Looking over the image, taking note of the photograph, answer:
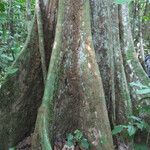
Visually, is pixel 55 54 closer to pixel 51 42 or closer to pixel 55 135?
pixel 51 42

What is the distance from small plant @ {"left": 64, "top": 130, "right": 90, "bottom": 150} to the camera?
3.96m

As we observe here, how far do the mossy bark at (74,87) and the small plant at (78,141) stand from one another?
0.06 m

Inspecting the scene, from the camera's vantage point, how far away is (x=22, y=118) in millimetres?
4871

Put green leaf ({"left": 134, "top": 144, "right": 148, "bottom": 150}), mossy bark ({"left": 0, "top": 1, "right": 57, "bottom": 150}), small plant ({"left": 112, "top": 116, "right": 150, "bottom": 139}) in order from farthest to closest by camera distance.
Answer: mossy bark ({"left": 0, "top": 1, "right": 57, "bottom": 150})
green leaf ({"left": 134, "top": 144, "right": 148, "bottom": 150})
small plant ({"left": 112, "top": 116, "right": 150, "bottom": 139})

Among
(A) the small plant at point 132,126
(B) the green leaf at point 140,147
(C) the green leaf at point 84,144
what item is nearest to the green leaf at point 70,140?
(C) the green leaf at point 84,144

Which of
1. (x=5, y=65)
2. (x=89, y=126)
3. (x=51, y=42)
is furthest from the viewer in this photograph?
(x=5, y=65)

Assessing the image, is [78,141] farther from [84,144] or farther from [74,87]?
[74,87]

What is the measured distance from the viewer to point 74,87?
4180mm

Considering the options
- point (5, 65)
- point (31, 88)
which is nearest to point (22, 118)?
point (31, 88)

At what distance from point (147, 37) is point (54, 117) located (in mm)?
8241

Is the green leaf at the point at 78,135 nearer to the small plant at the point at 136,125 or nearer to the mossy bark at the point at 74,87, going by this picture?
the mossy bark at the point at 74,87

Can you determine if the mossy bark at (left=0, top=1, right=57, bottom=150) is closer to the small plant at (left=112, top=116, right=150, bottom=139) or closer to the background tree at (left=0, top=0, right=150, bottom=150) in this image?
the background tree at (left=0, top=0, right=150, bottom=150)

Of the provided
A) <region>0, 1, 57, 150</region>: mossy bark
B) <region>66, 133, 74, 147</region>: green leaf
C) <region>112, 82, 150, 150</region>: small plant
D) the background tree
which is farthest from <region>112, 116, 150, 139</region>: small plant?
<region>0, 1, 57, 150</region>: mossy bark

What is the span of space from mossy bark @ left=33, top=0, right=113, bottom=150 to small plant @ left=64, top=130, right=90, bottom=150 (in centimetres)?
6
